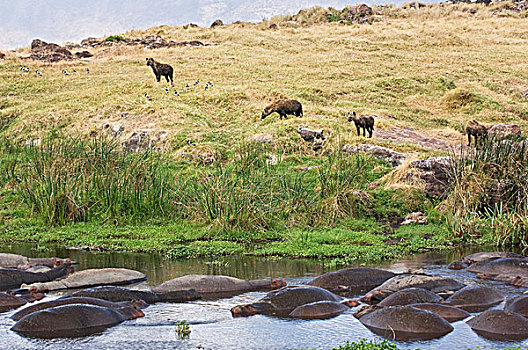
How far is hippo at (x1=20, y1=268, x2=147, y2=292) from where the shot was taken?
28.2 feet

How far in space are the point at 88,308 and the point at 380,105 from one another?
21.7 metres

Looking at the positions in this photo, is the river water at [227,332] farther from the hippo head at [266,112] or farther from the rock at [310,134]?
the hippo head at [266,112]

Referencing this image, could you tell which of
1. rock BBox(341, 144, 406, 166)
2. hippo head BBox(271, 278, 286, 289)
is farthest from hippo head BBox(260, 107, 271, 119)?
hippo head BBox(271, 278, 286, 289)

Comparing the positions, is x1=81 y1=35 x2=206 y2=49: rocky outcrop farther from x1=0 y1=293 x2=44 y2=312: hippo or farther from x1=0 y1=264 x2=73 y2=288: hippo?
x1=0 y1=293 x2=44 y2=312: hippo

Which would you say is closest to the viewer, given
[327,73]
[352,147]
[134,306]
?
[134,306]

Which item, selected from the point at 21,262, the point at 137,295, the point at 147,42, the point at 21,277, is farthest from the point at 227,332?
the point at 147,42

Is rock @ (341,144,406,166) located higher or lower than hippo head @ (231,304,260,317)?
higher

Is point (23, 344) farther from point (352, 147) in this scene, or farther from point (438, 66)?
point (438, 66)

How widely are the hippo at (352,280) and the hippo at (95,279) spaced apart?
2502 mm

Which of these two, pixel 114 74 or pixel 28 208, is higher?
pixel 114 74

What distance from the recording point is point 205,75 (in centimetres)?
3025

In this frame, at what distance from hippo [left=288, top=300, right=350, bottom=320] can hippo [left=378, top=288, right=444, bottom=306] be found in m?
0.52

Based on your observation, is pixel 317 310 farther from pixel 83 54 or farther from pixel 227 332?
pixel 83 54

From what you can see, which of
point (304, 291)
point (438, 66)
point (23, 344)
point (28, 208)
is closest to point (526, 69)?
point (438, 66)
